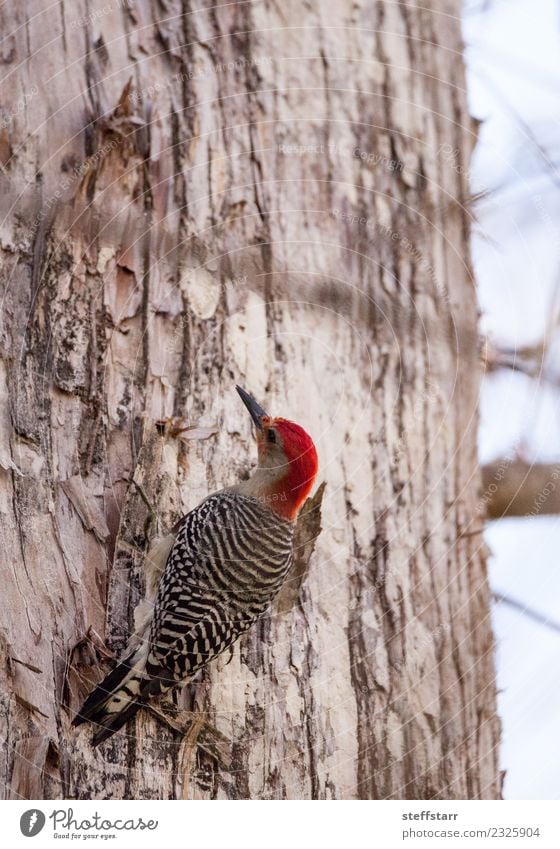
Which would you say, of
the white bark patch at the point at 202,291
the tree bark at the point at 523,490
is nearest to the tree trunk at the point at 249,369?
the white bark patch at the point at 202,291

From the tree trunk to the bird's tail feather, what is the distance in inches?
1.9

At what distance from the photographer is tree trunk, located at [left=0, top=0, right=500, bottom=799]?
2.97 metres

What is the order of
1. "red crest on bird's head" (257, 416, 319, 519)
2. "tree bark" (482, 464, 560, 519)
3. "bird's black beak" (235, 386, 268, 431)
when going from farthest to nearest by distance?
"tree bark" (482, 464, 560, 519), "bird's black beak" (235, 386, 268, 431), "red crest on bird's head" (257, 416, 319, 519)

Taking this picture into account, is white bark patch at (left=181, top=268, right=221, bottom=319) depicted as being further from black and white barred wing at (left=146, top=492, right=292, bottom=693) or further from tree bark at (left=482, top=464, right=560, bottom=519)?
tree bark at (left=482, top=464, right=560, bottom=519)

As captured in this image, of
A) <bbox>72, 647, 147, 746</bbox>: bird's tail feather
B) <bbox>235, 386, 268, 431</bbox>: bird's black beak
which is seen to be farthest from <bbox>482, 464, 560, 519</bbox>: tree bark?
<bbox>72, 647, 147, 746</bbox>: bird's tail feather

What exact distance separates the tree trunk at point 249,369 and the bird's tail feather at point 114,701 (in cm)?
5

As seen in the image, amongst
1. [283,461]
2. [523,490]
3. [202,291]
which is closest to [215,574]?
[283,461]

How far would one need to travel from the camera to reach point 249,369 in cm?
347

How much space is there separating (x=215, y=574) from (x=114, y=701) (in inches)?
21.8

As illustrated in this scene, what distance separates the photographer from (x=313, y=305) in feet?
11.9

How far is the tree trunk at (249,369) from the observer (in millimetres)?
2975

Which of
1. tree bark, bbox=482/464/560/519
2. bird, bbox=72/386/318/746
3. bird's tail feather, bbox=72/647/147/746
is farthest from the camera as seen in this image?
tree bark, bbox=482/464/560/519
